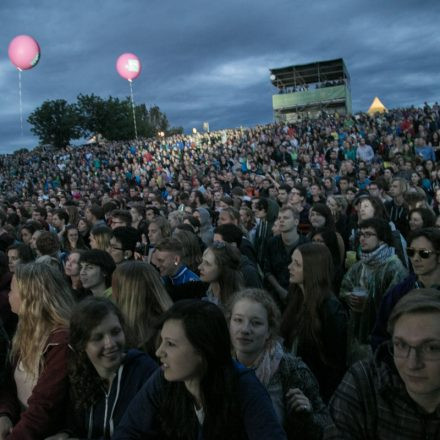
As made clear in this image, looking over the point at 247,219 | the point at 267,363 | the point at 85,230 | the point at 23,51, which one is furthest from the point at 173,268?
the point at 23,51

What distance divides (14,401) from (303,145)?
17.1 metres

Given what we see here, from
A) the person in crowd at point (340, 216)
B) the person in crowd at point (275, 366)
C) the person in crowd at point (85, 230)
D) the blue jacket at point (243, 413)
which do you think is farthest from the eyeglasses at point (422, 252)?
the person in crowd at point (85, 230)

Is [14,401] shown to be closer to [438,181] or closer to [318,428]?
[318,428]

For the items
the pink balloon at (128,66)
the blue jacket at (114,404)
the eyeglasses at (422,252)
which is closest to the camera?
the blue jacket at (114,404)

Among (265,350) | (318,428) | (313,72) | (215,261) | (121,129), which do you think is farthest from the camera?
(121,129)

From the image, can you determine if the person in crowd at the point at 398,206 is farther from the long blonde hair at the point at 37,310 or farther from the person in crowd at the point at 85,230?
the long blonde hair at the point at 37,310

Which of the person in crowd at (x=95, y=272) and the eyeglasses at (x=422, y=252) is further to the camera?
the person in crowd at (x=95, y=272)

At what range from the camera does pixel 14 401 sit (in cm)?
253

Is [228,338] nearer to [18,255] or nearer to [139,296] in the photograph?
[139,296]

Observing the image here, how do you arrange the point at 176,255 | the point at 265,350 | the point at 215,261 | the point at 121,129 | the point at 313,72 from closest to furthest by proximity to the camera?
the point at 265,350
the point at 215,261
the point at 176,255
the point at 313,72
the point at 121,129

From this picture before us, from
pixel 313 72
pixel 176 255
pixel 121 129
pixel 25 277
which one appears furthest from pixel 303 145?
pixel 121 129

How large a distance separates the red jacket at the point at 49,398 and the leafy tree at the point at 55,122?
184 feet

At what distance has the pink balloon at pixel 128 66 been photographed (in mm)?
20609

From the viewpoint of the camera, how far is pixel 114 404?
2.16 metres
